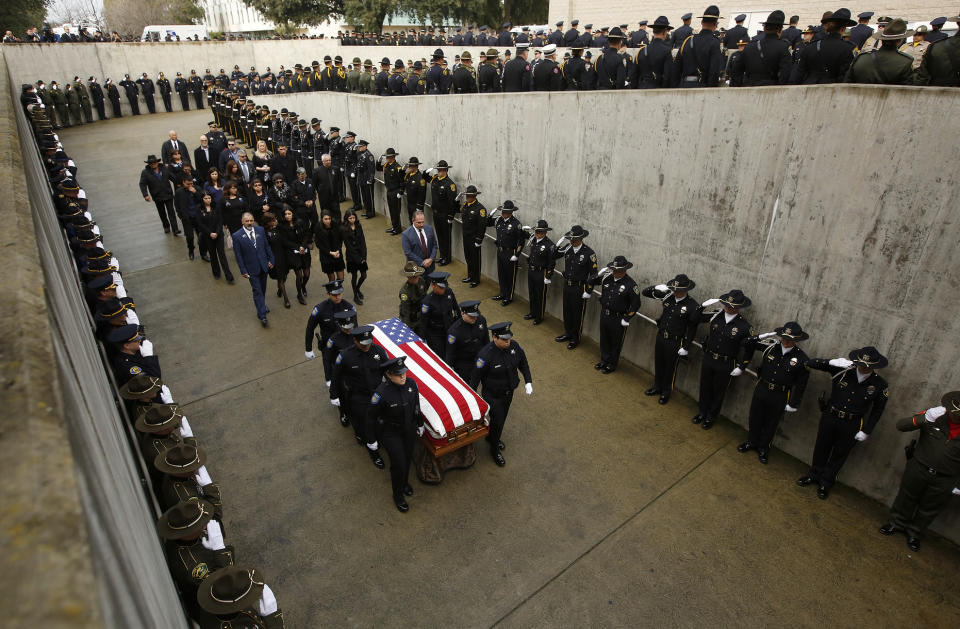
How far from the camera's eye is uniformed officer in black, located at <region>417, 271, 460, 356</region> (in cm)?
574

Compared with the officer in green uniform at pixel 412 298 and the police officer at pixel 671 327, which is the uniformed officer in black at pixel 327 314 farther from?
the police officer at pixel 671 327

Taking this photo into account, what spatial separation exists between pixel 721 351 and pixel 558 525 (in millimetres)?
2344

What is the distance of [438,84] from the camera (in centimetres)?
1100

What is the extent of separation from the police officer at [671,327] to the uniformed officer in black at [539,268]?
1.51 metres

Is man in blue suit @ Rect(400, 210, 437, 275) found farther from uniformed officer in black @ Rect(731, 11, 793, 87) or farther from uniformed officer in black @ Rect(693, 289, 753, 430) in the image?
uniformed officer in black @ Rect(731, 11, 793, 87)

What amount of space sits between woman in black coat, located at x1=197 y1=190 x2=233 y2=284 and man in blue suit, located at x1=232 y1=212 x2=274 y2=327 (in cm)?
128

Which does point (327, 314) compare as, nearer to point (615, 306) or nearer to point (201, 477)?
point (201, 477)

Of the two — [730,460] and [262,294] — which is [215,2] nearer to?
[262,294]

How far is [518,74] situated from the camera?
855cm

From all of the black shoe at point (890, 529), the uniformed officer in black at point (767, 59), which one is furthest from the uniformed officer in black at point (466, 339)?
the uniformed officer in black at point (767, 59)

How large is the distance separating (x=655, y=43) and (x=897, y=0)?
1059 centimetres

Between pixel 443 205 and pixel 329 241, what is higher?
pixel 443 205

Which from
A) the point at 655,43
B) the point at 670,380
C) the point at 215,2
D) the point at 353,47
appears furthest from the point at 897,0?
the point at 215,2

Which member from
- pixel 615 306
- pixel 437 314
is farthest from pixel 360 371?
pixel 615 306
